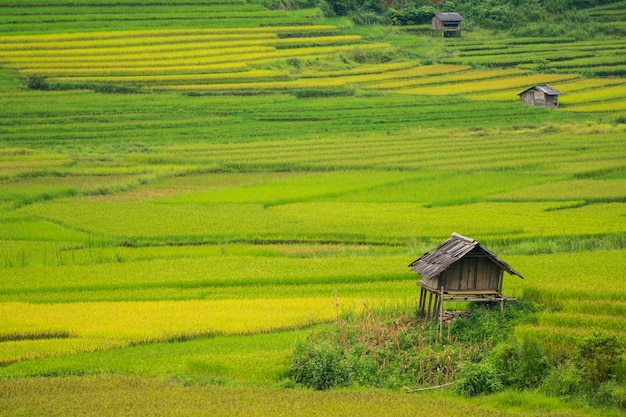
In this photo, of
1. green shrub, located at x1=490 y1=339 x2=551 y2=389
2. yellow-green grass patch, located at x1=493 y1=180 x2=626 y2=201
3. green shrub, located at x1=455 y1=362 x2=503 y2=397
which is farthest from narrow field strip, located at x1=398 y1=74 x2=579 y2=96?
green shrub, located at x1=455 y1=362 x2=503 y2=397

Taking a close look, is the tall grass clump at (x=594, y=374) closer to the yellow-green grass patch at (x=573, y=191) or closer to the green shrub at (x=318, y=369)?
the green shrub at (x=318, y=369)

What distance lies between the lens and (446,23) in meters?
64.4

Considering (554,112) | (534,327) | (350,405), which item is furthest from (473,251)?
(554,112)

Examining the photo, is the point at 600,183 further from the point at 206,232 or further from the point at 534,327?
the point at 534,327

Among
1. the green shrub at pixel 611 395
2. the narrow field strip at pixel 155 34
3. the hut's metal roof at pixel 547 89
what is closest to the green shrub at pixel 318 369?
the green shrub at pixel 611 395

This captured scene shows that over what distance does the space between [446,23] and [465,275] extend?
48784 millimetres

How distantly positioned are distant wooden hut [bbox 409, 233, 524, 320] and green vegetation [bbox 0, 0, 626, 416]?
0.35 metres

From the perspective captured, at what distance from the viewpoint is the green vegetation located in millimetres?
15383

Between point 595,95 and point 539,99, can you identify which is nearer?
point 539,99

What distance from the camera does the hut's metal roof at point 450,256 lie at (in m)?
17.3

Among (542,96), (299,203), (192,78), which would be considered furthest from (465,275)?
(192,78)

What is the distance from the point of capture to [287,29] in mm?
61031

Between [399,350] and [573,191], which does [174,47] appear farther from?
[399,350]

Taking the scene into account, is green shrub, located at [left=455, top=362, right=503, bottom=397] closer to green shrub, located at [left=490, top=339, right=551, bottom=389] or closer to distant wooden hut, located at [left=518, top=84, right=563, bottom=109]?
green shrub, located at [left=490, top=339, right=551, bottom=389]
